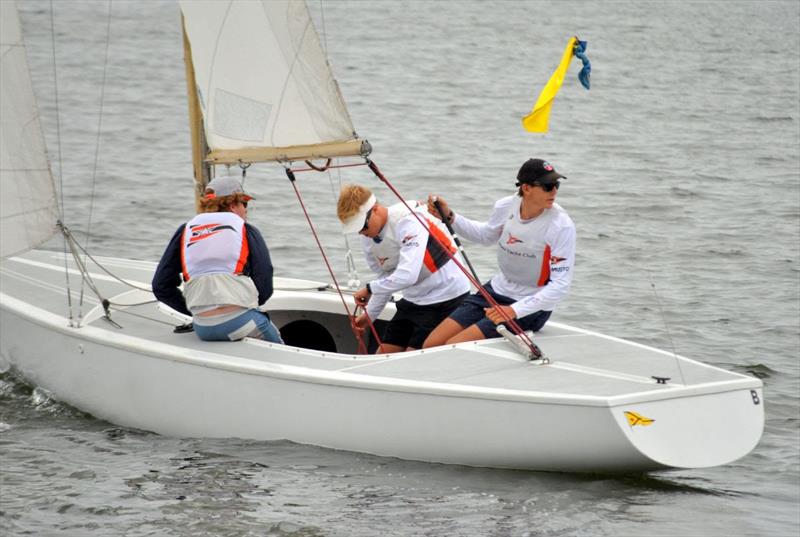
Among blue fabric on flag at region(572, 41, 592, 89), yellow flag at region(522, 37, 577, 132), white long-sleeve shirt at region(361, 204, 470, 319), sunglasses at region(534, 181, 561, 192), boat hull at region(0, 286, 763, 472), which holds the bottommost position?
boat hull at region(0, 286, 763, 472)

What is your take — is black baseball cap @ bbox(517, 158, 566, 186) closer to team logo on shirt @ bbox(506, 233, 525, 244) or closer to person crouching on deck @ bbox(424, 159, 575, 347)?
person crouching on deck @ bbox(424, 159, 575, 347)

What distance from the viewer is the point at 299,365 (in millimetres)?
6941

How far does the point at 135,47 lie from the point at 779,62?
12977mm

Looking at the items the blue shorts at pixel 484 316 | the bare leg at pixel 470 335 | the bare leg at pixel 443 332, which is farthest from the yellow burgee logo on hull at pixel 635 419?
the bare leg at pixel 443 332

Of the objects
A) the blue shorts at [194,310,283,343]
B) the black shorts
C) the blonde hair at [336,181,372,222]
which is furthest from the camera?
the black shorts

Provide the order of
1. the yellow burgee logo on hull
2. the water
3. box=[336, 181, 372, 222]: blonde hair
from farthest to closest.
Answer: box=[336, 181, 372, 222]: blonde hair < the water < the yellow burgee logo on hull

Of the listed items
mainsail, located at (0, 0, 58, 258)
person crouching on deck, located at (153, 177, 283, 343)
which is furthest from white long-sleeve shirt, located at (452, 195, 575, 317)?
mainsail, located at (0, 0, 58, 258)

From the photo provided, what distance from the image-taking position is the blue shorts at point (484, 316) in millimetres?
7121

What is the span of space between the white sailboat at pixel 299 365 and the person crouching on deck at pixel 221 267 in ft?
0.46

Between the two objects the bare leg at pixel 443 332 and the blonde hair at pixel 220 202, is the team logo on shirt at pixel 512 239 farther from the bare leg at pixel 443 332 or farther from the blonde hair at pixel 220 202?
the blonde hair at pixel 220 202

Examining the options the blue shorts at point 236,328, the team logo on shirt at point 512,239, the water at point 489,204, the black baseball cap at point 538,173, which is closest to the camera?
the water at point 489,204

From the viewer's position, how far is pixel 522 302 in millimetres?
6898

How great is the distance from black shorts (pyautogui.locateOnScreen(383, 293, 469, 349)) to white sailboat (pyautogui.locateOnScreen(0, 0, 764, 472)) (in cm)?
58

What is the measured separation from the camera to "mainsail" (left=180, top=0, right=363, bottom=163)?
7.66 metres
